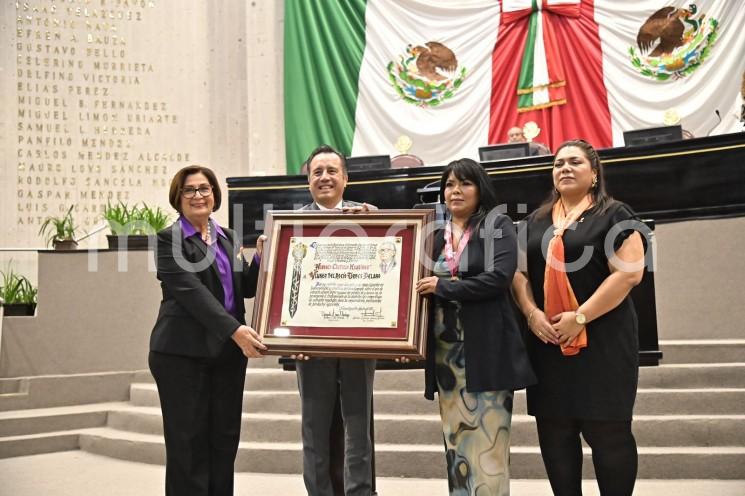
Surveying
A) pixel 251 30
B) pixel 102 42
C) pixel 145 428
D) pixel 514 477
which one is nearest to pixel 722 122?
pixel 514 477

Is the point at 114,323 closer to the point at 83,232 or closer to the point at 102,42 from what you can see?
the point at 83,232

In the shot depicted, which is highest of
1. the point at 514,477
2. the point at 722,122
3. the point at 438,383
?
the point at 722,122

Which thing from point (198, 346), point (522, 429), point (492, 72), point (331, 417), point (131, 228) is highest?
point (492, 72)

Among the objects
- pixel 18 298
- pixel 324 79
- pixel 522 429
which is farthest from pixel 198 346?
pixel 324 79

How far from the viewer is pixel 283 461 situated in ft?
14.1

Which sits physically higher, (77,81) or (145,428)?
(77,81)

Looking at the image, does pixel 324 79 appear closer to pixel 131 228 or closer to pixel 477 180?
pixel 131 228

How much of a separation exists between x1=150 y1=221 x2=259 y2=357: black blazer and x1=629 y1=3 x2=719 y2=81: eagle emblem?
20.0 ft

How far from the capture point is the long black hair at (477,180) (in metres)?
2.60

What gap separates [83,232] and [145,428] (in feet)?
11.7

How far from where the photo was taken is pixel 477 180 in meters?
2.60

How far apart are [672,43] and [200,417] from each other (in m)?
6.53

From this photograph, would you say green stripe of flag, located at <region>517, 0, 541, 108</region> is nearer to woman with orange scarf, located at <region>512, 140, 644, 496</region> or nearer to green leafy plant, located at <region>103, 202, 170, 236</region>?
green leafy plant, located at <region>103, 202, 170, 236</region>

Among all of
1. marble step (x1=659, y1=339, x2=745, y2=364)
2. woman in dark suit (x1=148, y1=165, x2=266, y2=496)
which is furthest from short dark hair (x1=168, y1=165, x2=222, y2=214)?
marble step (x1=659, y1=339, x2=745, y2=364)
